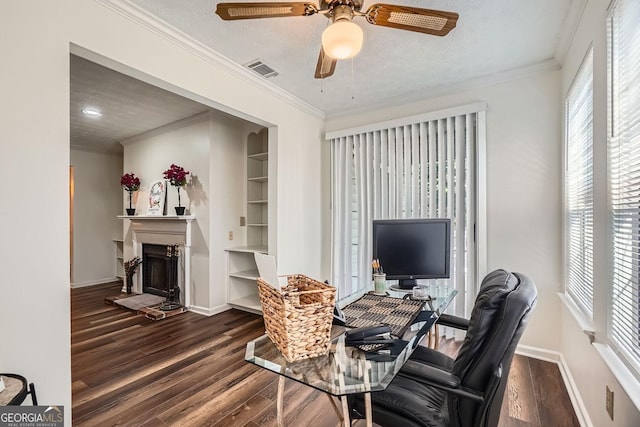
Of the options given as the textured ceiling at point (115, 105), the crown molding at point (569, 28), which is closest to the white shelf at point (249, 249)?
the textured ceiling at point (115, 105)

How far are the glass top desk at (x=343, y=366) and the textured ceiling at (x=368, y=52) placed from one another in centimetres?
201

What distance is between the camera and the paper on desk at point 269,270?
1143mm

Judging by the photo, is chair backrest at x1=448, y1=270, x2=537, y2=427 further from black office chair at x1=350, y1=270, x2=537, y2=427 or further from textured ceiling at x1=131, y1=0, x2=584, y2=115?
textured ceiling at x1=131, y1=0, x2=584, y2=115

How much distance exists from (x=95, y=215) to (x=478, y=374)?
6724 mm

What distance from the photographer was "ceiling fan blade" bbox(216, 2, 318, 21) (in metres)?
1.40

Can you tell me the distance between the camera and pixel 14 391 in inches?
47.9

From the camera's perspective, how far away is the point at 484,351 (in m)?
1.11

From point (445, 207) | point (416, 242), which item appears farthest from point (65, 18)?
point (445, 207)

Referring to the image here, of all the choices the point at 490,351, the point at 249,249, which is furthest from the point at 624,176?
the point at 249,249

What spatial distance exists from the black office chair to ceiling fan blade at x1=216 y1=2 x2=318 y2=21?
1607mm

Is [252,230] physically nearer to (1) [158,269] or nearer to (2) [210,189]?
(2) [210,189]

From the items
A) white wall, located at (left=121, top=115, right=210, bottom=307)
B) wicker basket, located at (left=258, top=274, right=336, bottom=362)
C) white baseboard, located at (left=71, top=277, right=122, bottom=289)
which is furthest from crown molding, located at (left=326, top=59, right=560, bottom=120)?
white baseboard, located at (left=71, top=277, right=122, bottom=289)

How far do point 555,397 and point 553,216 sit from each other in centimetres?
142

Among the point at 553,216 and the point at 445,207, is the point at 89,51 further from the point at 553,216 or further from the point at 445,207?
the point at 553,216
